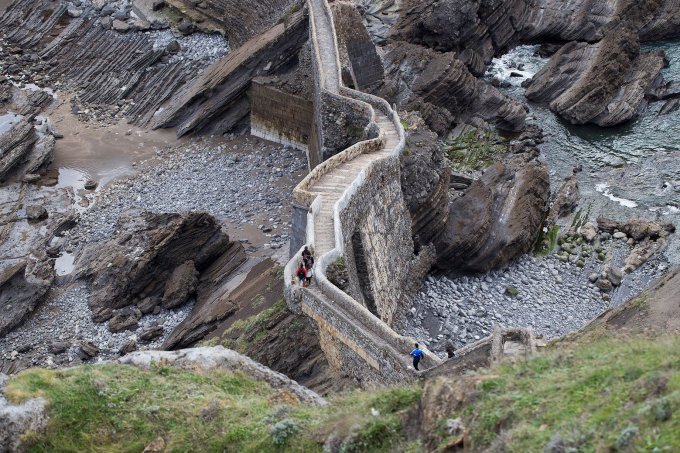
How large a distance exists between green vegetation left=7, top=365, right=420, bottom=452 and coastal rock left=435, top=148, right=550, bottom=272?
1626 cm

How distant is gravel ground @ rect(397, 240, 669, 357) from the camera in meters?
29.9

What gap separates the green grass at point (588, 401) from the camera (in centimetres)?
1130

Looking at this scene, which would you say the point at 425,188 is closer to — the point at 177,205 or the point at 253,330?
the point at 253,330

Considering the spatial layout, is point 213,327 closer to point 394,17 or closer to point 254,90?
point 254,90

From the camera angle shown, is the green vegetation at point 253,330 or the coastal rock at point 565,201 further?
the coastal rock at point 565,201

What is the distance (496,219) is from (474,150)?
953 cm

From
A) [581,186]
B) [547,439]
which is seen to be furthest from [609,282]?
[547,439]

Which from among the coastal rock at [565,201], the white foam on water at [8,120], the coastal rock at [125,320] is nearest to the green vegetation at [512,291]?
the coastal rock at [565,201]

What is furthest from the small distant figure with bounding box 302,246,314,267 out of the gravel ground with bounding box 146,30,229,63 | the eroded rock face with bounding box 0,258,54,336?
the gravel ground with bounding box 146,30,229,63

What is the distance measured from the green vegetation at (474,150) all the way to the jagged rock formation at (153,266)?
13.2 meters

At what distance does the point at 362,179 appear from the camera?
29.0 meters

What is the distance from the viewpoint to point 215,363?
1944 centimetres

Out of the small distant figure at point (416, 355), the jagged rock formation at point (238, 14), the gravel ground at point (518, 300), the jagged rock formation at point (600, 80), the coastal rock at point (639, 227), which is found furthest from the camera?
the jagged rock formation at point (238, 14)

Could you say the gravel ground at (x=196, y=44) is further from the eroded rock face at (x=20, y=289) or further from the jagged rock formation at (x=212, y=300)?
the jagged rock formation at (x=212, y=300)
